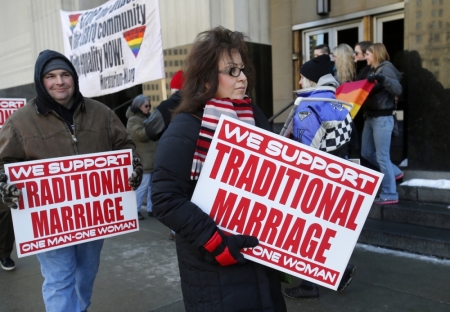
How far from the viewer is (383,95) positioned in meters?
5.14

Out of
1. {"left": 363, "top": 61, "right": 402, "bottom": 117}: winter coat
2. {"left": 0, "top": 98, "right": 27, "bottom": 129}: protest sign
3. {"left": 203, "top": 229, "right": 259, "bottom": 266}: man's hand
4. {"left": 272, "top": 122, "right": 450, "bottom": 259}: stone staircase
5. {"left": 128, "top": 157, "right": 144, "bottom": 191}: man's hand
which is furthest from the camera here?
{"left": 0, "top": 98, "right": 27, "bottom": 129}: protest sign

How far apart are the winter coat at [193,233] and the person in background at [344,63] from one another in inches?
141

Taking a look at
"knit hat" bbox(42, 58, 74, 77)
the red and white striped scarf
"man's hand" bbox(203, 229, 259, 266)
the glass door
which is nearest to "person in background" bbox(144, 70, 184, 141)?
"knit hat" bbox(42, 58, 74, 77)

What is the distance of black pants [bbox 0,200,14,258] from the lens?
4.48 meters

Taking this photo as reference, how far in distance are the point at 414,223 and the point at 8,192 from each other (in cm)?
417

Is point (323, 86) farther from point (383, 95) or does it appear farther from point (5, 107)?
point (5, 107)

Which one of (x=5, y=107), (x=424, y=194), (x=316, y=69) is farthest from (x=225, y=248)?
(x=5, y=107)

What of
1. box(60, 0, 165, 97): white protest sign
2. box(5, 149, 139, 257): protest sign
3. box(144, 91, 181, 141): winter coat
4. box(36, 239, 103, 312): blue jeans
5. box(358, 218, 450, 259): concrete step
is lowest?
box(358, 218, 450, 259): concrete step

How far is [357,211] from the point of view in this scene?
197 cm

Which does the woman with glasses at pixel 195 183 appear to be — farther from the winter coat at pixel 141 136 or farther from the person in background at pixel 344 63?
the winter coat at pixel 141 136

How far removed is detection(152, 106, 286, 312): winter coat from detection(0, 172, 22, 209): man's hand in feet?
4.07

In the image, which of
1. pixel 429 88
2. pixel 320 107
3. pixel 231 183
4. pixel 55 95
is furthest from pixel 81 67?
pixel 231 183

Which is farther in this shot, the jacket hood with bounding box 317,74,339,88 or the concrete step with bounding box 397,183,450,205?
the concrete step with bounding box 397,183,450,205

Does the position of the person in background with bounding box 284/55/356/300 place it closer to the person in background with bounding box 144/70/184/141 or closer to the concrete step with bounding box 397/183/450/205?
the person in background with bounding box 144/70/184/141
